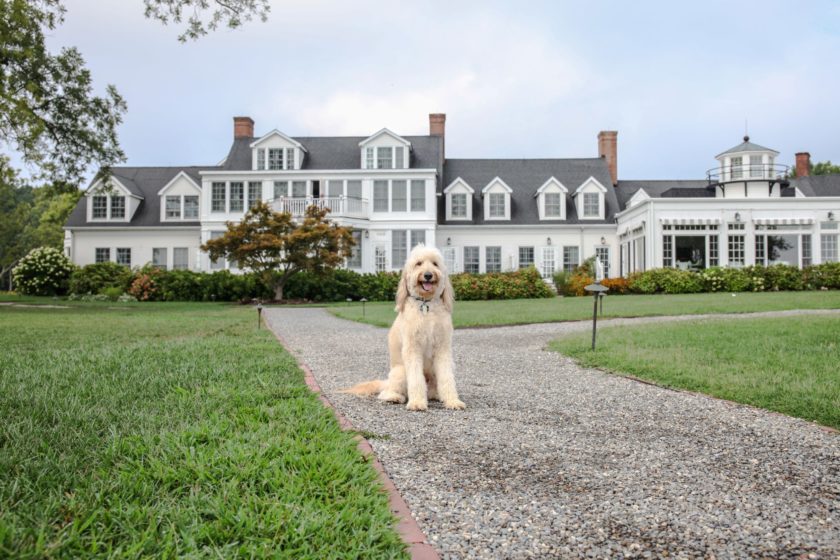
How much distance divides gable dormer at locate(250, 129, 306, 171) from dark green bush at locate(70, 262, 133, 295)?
906cm

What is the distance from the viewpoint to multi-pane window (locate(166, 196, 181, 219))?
117ft

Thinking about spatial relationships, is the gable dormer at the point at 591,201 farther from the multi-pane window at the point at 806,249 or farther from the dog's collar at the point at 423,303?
the dog's collar at the point at 423,303

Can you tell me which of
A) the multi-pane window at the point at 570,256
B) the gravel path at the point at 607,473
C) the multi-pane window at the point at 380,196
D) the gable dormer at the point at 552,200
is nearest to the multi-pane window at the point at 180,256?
the multi-pane window at the point at 380,196

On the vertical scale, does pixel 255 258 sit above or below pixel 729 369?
above

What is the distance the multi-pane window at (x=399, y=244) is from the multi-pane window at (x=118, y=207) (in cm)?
1605

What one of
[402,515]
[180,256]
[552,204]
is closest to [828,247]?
[552,204]

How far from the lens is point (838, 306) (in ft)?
52.4

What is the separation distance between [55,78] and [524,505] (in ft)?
73.9

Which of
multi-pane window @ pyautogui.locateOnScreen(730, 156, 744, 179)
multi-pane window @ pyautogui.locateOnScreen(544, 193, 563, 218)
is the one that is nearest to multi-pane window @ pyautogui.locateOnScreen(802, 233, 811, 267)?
multi-pane window @ pyautogui.locateOnScreen(730, 156, 744, 179)

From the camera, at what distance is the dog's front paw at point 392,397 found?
5508 mm

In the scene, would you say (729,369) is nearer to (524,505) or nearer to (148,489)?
(524,505)

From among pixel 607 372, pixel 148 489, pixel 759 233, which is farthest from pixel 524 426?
pixel 759 233

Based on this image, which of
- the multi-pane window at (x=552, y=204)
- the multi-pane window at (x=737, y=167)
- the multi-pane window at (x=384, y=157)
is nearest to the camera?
the multi-pane window at (x=737, y=167)

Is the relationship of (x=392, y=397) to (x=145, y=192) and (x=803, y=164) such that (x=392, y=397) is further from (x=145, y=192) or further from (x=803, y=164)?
(x=803, y=164)
